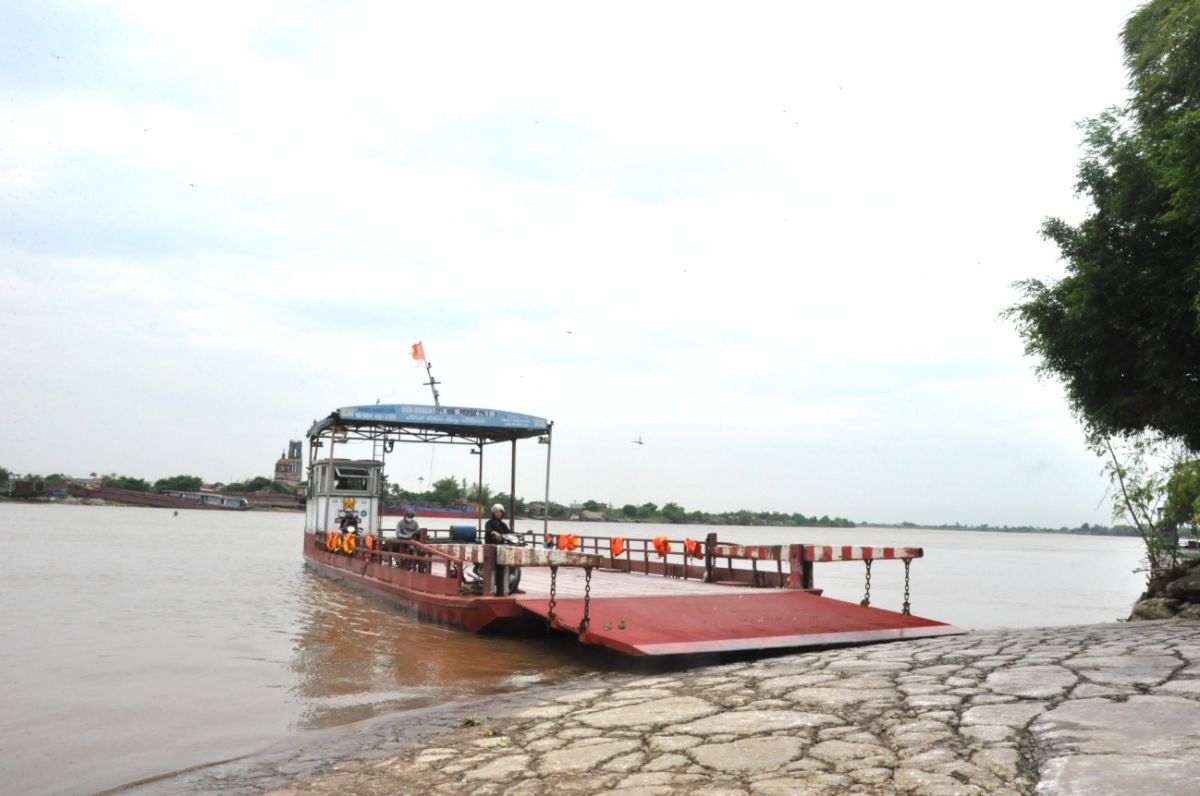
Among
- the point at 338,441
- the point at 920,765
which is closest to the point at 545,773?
the point at 920,765

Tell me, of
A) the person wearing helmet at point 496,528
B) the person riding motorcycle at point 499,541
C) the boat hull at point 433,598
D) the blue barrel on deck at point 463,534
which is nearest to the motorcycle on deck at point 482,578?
the person riding motorcycle at point 499,541

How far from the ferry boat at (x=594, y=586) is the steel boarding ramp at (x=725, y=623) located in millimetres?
17

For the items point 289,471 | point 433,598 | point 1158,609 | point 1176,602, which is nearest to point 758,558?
point 433,598

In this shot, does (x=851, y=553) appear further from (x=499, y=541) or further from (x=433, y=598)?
(x=433, y=598)

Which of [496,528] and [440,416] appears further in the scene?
[440,416]

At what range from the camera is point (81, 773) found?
6.22m

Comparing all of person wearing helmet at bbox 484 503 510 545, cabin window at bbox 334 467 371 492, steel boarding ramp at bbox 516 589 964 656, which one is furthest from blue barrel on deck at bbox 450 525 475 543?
steel boarding ramp at bbox 516 589 964 656

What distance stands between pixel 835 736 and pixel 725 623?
15.5 ft

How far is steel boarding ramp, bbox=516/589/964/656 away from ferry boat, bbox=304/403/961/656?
17 millimetres

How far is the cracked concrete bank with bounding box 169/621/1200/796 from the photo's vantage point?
420 centimetres

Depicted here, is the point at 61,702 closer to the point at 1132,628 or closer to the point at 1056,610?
the point at 1132,628

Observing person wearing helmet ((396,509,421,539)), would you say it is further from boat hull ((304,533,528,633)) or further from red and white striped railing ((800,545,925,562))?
red and white striped railing ((800,545,925,562))

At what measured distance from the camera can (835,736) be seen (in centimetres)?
501

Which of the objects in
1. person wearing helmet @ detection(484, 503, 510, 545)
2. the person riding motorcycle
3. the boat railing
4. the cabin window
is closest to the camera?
the person riding motorcycle
